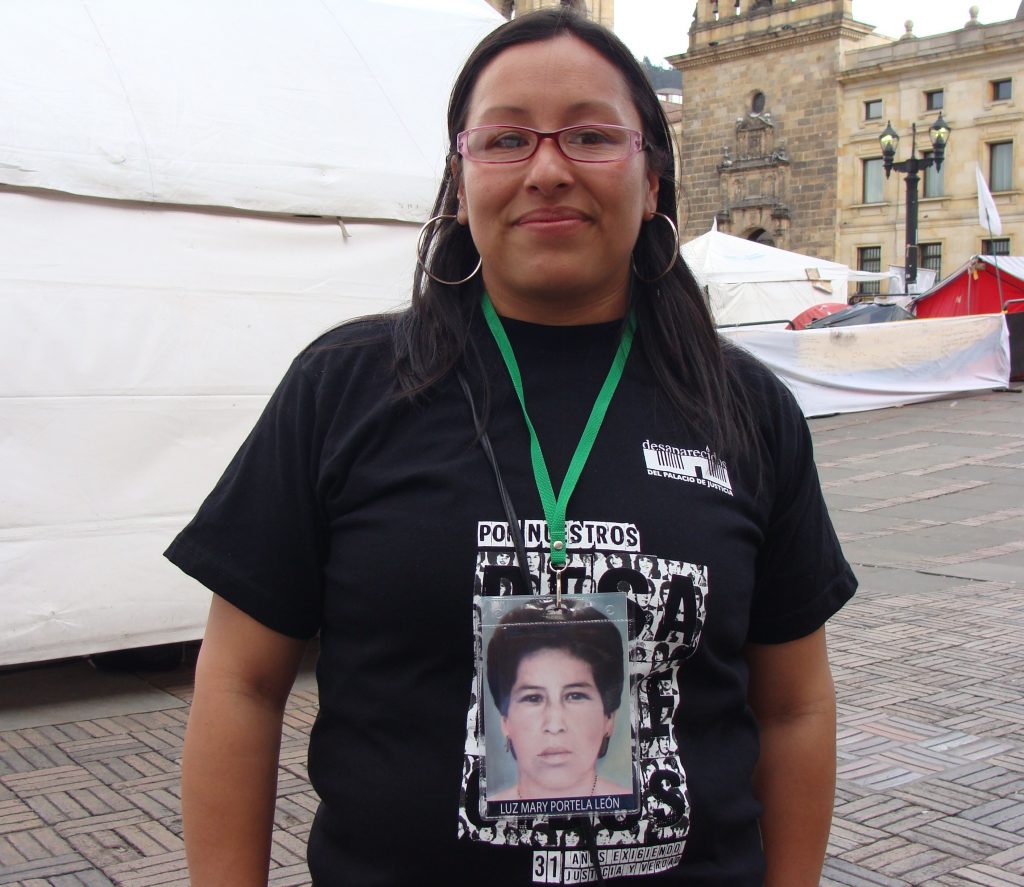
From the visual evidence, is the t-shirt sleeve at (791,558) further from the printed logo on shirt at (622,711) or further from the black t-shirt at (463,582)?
the printed logo on shirt at (622,711)

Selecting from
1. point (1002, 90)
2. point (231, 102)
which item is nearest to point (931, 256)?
point (1002, 90)

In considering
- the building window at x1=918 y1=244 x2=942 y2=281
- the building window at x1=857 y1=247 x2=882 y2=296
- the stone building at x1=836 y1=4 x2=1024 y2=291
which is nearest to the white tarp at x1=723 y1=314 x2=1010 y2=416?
the stone building at x1=836 y1=4 x2=1024 y2=291

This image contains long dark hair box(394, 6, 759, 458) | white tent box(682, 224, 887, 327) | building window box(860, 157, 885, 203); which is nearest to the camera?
long dark hair box(394, 6, 759, 458)

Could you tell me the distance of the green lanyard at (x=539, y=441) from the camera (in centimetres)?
156

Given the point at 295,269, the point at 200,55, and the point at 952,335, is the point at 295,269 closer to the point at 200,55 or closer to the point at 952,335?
the point at 200,55

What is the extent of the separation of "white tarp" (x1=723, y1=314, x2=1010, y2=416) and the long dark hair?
554 inches

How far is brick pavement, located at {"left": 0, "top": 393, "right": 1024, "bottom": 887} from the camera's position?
12.4ft

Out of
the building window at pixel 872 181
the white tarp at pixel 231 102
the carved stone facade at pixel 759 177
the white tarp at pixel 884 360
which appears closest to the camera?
the white tarp at pixel 231 102

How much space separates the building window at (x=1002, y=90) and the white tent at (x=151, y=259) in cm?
4555

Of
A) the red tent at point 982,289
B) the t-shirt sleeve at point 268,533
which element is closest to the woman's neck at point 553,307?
the t-shirt sleeve at point 268,533

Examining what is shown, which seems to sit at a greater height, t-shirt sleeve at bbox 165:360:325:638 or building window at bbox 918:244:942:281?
building window at bbox 918:244:942:281

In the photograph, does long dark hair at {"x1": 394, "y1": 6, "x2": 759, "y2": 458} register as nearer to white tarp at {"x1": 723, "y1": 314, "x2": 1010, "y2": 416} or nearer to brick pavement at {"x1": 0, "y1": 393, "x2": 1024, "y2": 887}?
brick pavement at {"x1": 0, "y1": 393, "x2": 1024, "y2": 887}

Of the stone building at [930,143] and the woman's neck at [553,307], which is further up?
the stone building at [930,143]

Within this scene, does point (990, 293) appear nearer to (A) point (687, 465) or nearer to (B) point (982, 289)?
(B) point (982, 289)
